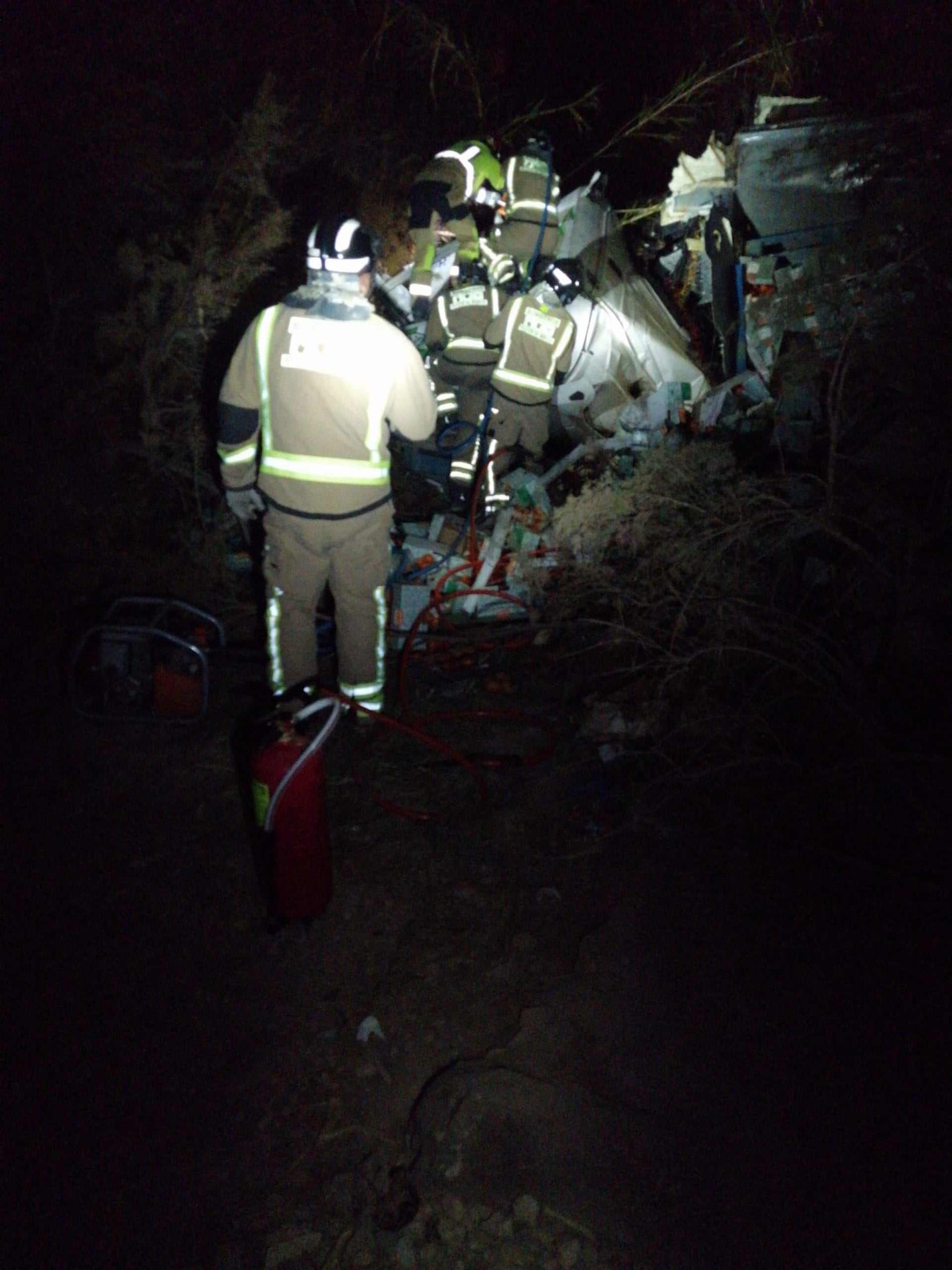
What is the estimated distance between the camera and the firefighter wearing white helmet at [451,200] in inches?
260

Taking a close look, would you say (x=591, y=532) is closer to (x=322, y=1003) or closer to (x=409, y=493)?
(x=409, y=493)

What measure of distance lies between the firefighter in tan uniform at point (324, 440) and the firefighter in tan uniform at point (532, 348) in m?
2.46

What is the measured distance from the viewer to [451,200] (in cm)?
664

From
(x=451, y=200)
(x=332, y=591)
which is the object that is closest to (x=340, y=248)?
(x=332, y=591)

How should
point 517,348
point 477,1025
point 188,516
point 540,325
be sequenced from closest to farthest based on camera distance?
point 477,1025 < point 188,516 < point 540,325 < point 517,348

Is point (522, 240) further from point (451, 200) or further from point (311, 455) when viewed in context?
point (311, 455)

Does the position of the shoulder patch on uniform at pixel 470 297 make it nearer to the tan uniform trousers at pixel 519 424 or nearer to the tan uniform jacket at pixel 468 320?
the tan uniform jacket at pixel 468 320

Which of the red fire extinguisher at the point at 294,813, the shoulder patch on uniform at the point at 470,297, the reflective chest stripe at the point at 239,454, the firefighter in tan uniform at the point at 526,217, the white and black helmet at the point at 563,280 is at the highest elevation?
the firefighter in tan uniform at the point at 526,217

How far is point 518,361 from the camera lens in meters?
6.17

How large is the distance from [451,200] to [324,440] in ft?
12.7

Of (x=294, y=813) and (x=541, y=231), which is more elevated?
(x=541, y=231)

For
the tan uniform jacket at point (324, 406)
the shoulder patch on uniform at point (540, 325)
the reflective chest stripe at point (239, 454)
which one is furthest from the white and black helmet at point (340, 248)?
the shoulder patch on uniform at point (540, 325)

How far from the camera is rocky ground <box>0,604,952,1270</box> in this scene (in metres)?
2.21

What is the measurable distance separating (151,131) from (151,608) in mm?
3407
